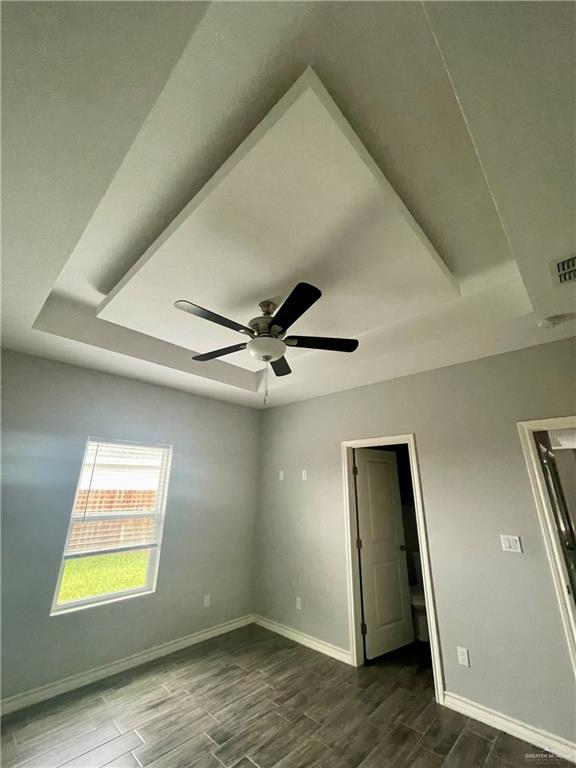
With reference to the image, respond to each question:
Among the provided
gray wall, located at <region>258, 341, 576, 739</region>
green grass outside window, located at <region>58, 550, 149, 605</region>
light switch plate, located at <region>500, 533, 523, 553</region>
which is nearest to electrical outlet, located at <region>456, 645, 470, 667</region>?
gray wall, located at <region>258, 341, 576, 739</region>

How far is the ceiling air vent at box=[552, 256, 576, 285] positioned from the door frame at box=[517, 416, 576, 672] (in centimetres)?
115

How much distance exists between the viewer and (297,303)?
168 cm

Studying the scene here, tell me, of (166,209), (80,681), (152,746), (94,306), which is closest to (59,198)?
(166,209)

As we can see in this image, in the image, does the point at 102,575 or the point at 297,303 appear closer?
the point at 297,303

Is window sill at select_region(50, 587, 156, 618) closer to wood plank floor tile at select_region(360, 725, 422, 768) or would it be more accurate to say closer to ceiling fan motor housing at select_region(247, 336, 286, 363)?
wood plank floor tile at select_region(360, 725, 422, 768)

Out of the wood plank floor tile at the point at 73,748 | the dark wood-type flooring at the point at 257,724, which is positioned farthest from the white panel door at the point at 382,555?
the wood plank floor tile at the point at 73,748

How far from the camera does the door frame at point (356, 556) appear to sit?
2510mm

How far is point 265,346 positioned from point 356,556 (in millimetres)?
2578

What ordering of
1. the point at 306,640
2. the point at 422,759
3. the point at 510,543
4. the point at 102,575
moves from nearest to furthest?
the point at 422,759 → the point at 510,543 → the point at 102,575 → the point at 306,640

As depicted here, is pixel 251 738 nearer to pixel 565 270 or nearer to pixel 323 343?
pixel 323 343

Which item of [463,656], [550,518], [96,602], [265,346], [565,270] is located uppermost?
[565,270]

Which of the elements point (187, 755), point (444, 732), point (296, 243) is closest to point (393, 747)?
point (444, 732)

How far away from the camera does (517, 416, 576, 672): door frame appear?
2035 millimetres

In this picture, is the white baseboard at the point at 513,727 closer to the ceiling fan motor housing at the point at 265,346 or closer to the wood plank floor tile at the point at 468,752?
the wood plank floor tile at the point at 468,752
